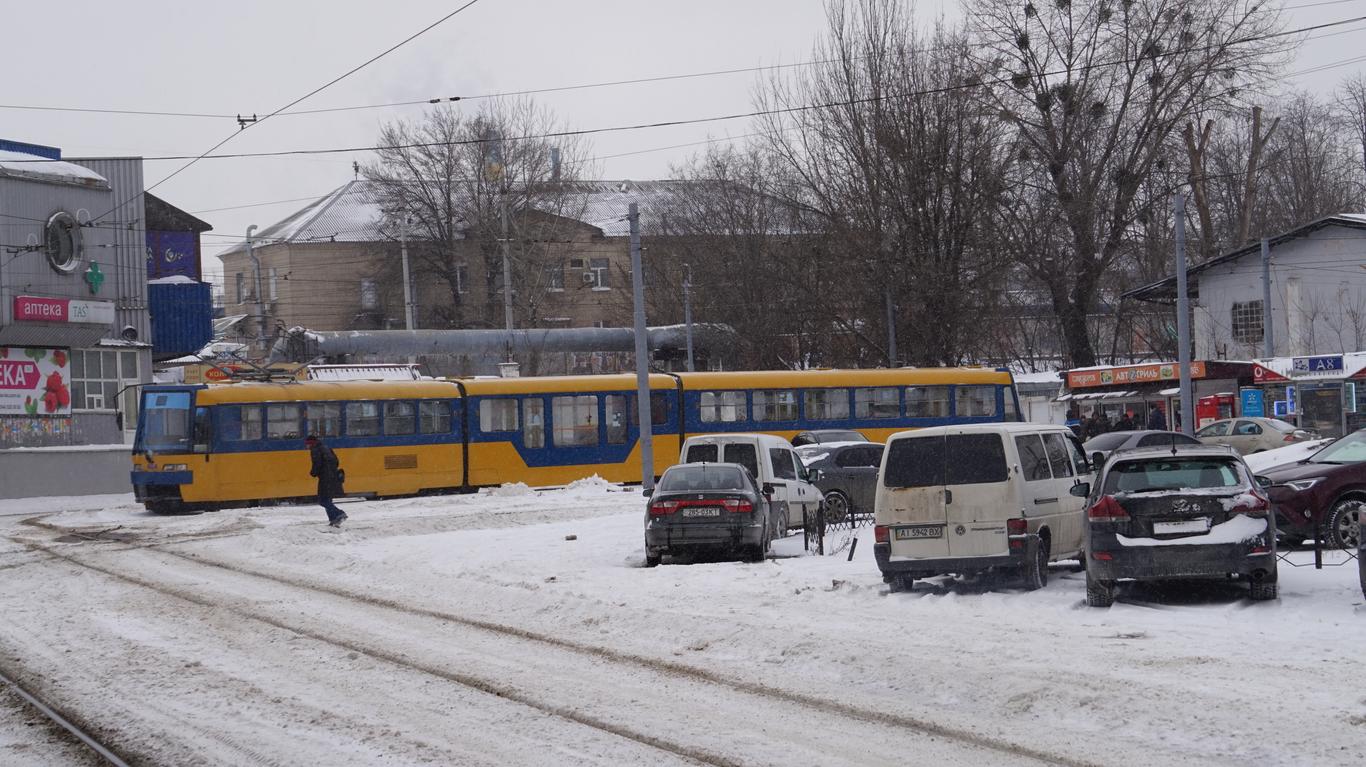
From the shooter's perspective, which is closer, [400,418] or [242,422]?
[242,422]

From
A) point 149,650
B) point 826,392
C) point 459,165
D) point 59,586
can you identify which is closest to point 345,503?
point 826,392

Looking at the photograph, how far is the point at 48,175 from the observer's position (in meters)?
44.3

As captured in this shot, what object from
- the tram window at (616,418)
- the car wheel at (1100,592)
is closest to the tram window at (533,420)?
the tram window at (616,418)

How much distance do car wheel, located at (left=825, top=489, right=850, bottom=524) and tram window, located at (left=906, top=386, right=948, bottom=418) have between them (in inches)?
565

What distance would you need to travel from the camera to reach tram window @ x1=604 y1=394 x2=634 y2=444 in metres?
36.6

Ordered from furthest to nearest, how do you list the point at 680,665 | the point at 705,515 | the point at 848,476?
the point at 848,476 < the point at 705,515 < the point at 680,665

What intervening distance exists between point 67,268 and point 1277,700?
43.7m

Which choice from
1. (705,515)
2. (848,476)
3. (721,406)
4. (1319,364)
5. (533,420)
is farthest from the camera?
(1319,364)

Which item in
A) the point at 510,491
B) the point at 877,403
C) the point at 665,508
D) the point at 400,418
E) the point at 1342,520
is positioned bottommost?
the point at 510,491

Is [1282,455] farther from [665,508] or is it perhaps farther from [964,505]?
[964,505]

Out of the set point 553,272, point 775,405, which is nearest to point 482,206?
point 553,272

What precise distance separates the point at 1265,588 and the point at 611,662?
233 inches

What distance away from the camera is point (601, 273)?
82.9 m

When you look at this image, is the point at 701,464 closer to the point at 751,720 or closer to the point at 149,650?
the point at 149,650
